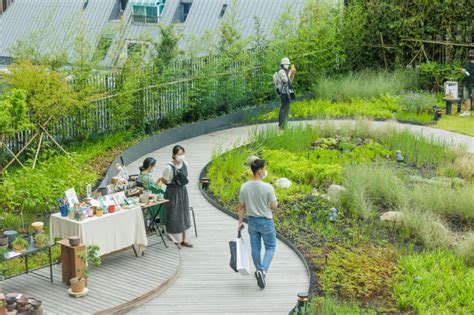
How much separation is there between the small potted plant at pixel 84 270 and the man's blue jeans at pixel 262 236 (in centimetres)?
187

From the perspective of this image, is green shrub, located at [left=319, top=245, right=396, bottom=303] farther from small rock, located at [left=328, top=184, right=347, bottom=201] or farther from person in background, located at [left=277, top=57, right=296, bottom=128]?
person in background, located at [left=277, top=57, right=296, bottom=128]

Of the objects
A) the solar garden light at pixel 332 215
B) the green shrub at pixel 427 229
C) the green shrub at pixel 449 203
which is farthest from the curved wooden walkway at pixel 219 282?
the green shrub at pixel 449 203

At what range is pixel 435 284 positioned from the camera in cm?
1027

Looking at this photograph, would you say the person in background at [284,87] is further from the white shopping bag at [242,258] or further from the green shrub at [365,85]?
the white shopping bag at [242,258]

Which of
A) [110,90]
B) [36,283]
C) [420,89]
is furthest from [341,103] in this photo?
[36,283]

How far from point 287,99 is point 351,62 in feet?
21.1

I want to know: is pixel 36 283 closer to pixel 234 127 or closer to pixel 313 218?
pixel 313 218

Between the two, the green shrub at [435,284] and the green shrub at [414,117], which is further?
the green shrub at [414,117]

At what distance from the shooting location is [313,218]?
42.9ft

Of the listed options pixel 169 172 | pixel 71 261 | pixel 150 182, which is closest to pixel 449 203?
pixel 169 172

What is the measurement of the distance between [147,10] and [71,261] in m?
24.1

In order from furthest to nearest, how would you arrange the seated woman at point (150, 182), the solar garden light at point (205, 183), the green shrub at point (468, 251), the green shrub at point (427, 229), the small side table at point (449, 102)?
the small side table at point (449, 102) < the solar garden light at point (205, 183) < the seated woman at point (150, 182) < the green shrub at point (427, 229) < the green shrub at point (468, 251)

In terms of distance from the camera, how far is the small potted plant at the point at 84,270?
9945mm

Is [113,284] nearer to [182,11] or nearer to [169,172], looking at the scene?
[169,172]
